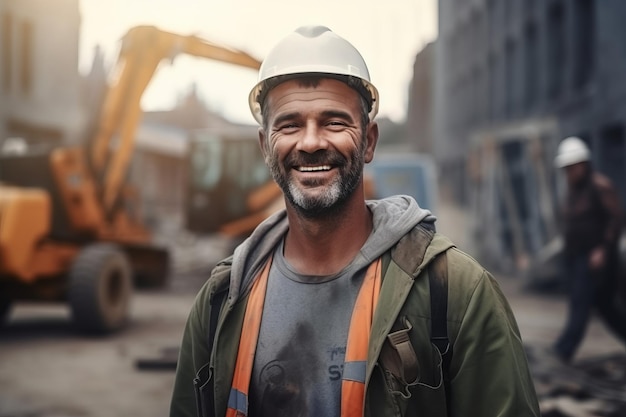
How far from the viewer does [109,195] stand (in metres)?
11.9

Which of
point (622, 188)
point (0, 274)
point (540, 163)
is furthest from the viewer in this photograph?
point (540, 163)

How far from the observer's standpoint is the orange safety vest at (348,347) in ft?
6.89

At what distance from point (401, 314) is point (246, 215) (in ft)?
48.7

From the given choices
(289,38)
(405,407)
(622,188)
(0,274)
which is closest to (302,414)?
(405,407)

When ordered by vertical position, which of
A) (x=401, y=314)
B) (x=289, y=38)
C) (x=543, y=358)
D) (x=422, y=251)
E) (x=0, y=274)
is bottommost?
(x=543, y=358)

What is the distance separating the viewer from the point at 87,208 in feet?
36.9

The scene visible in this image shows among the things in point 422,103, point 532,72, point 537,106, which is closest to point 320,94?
point 537,106

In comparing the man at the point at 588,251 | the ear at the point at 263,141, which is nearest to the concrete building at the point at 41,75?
the man at the point at 588,251

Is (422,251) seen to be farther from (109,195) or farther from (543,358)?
(109,195)

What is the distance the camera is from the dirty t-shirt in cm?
219

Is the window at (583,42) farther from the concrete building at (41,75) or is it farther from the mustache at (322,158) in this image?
the mustache at (322,158)

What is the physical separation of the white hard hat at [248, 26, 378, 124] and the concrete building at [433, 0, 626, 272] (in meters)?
12.3

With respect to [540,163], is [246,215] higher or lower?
lower

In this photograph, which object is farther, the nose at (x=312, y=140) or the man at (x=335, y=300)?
the nose at (x=312, y=140)
